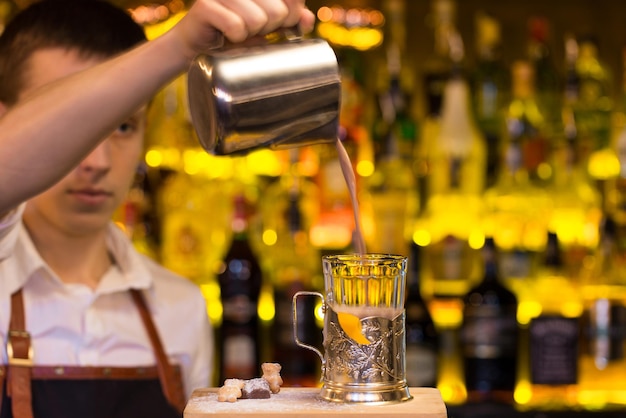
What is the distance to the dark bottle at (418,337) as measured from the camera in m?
2.31

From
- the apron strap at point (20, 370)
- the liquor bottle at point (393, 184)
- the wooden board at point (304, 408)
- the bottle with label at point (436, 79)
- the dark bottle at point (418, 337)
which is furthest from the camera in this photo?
the bottle with label at point (436, 79)

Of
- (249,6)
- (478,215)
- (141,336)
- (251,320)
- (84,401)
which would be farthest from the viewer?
(478,215)

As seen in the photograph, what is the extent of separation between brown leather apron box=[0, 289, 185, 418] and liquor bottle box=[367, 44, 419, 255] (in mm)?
878

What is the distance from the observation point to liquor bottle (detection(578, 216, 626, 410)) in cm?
239

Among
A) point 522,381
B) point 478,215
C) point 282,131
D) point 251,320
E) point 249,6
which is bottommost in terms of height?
point 522,381

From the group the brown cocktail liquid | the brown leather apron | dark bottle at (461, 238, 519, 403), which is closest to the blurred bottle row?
dark bottle at (461, 238, 519, 403)

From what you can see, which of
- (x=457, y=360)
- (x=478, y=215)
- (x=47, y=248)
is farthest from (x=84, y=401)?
(x=478, y=215)

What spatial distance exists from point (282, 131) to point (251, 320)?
1359mm

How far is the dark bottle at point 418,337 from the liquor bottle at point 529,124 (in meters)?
0.37

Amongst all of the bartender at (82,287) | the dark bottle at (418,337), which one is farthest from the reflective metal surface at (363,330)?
the dark bottle at (418,337)

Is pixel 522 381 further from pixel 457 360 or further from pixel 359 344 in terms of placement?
pixel 359 344

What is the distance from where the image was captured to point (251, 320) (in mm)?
2352

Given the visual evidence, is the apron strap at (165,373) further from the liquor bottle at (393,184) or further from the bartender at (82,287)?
the liquor bottle at (393,184)

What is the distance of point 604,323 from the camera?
2426 millimetres
